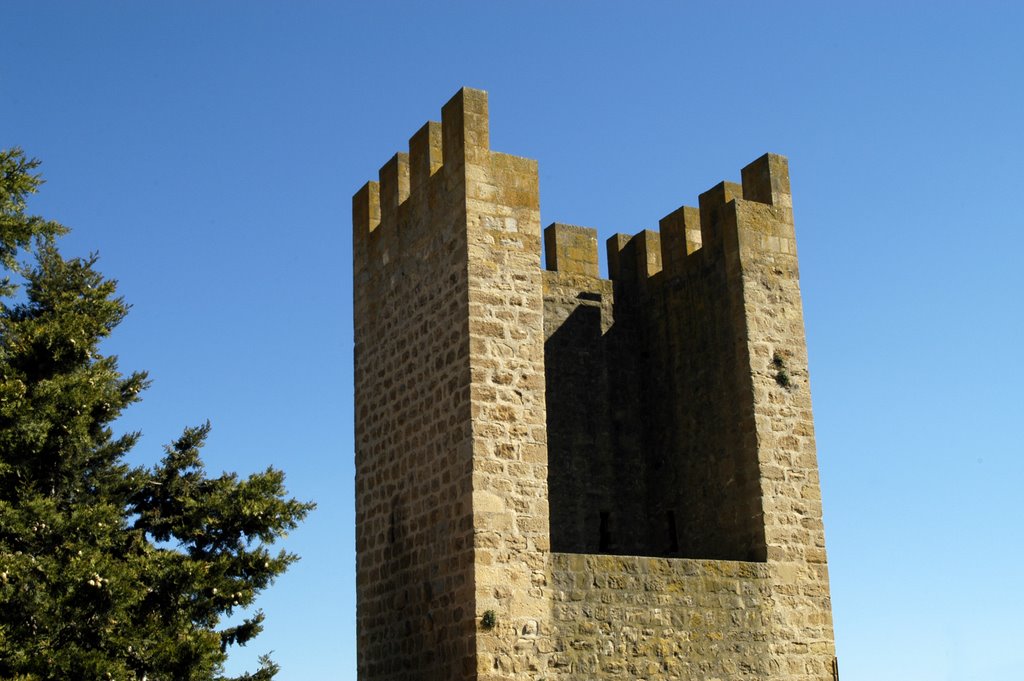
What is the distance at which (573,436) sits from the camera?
47.5ft

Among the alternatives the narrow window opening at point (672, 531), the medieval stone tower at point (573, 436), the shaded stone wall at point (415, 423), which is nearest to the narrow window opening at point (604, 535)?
the medieval stone tower at point (573, 436)

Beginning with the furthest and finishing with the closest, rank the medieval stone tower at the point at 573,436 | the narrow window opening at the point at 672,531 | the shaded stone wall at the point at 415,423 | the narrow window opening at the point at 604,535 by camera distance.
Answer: the narrow window opening at the point at 604,535 < the narrow window opening at the point at 672,531 < the shaded stone wall at the point at 415,423 < the medieval stone tower at the point at 573,436

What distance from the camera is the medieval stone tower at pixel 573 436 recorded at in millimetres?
11312

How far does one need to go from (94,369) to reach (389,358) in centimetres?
292

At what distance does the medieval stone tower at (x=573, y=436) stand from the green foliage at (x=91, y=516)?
4.79ft

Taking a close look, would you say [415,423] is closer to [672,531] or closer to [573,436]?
[573,436]

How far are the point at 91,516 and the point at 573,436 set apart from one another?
5244 millimetres

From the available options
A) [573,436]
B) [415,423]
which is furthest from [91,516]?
[573,436]

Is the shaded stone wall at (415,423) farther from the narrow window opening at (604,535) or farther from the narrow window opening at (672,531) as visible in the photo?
the narrow window opening at (672,531)

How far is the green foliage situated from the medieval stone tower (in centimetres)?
146

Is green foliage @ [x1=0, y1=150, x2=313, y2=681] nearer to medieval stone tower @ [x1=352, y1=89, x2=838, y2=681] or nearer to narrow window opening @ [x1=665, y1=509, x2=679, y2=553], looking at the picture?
medieval stone tower @ [x1=352, y1=89, x2=838, y2=681]

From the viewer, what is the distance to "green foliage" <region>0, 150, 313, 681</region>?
1140 cm

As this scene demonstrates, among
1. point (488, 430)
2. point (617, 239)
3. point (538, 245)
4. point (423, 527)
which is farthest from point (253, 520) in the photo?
point (617, 239)

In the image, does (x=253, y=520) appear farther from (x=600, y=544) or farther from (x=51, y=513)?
(x=600, y=544)
